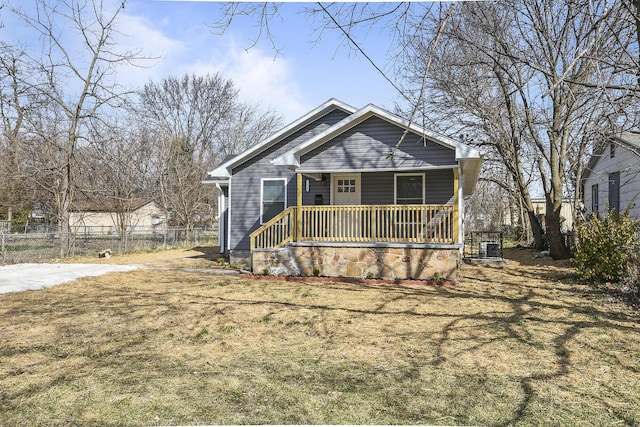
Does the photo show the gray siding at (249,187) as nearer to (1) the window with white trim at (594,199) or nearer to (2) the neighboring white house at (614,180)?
(2) the neighboring white house at (614,180)

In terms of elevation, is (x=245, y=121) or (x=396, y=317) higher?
(x=245, y=121)

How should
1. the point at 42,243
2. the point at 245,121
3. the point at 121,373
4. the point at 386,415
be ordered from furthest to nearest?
the point at 245,121, the point at 42,243, the point at 121,373, the point at 386,415

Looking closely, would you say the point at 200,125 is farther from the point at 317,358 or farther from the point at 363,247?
the point at 317,358

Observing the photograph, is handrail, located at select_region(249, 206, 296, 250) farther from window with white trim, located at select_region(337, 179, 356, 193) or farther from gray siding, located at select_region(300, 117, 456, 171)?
window with white trim, located at select_region(337, 179, 356, 193)

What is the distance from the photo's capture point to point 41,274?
430 inches

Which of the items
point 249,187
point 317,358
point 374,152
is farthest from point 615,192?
point 317,358

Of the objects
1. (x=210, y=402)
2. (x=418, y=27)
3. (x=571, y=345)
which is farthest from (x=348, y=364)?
(x=418, y=27)

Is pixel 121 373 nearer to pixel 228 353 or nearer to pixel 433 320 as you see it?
pixel 228 353

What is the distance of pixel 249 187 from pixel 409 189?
207 inches

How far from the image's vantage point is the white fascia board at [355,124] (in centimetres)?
984

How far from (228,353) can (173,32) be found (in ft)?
14.0

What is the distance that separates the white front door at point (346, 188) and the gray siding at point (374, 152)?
1820mm

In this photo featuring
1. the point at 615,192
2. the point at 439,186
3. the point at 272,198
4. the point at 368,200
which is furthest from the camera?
the point at 615,192

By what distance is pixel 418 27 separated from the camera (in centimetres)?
467
